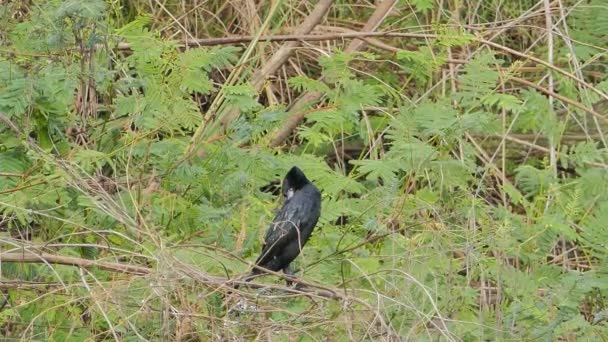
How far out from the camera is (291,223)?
4.89 meters

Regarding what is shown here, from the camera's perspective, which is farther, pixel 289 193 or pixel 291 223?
pixel 289 193

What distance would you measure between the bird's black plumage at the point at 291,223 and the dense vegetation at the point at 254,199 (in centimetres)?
8

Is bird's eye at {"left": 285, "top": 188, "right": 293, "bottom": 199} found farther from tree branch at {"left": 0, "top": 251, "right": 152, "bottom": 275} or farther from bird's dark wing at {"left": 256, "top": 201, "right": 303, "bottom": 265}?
tree branch at {"left": 0, "top": 251, "right": 152, "bottom": 275}

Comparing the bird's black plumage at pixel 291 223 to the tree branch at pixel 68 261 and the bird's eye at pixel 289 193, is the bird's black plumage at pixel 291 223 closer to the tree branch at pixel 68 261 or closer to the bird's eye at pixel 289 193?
the bird's eye at pixel 289 193

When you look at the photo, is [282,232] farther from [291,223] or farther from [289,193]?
[289,193]

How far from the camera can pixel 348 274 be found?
4980 mm

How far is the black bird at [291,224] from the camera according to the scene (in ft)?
16.2

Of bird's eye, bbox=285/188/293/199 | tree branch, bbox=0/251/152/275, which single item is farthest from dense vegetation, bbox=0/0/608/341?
bird's eye, bbox=285/188/293/199

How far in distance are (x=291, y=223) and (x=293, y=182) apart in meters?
0.30

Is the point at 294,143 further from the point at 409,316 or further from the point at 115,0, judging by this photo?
the point at 409,316

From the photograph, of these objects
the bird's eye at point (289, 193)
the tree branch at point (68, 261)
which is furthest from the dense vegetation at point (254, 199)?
the bird's eye at point (289, 193)

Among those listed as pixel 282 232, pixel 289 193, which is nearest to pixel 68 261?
pixel 282 232

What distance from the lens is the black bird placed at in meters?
4.93

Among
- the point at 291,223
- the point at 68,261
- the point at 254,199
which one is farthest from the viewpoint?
the point at 254,199
